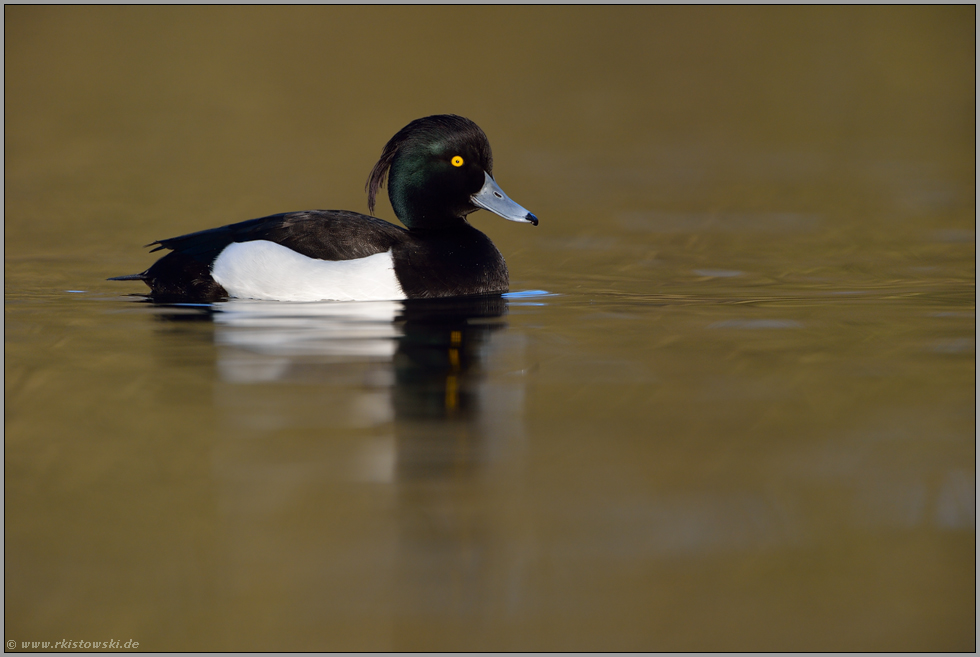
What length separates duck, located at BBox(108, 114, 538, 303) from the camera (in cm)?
691

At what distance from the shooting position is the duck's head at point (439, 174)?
287 inches

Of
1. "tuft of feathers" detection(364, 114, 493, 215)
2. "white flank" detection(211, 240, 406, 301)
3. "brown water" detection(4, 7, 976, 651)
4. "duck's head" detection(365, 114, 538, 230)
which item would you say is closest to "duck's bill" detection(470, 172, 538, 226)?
"duck's head" detection(365, 114, 538, 230)

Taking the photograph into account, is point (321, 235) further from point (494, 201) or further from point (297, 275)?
point (494, 201)

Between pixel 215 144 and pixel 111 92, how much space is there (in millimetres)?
4561

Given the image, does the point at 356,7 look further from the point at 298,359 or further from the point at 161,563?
the point at 161,563

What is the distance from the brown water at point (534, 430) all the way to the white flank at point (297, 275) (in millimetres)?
193

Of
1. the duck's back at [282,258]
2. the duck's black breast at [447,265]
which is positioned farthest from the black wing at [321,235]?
the duck's black breast at [447,265]

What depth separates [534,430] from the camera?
4.29 meters

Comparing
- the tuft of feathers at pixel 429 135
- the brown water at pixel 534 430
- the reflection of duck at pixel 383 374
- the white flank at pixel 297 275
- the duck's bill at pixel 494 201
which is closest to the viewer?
the brown water at pixel 534 430

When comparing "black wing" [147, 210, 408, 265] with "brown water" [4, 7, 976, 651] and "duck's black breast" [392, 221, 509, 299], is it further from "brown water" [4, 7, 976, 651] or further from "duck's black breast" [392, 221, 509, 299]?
"brown water" [4, 7, 976, 651]

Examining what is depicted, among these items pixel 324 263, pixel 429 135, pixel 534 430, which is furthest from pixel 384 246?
pixel 534 430

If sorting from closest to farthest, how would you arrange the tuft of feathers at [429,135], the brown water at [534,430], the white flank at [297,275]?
the brown water at [534,430], the white flank at [297,275], the tuft of feathers at [429,135]

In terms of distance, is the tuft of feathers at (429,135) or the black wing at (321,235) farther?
the tuft of feathers at (429,135)

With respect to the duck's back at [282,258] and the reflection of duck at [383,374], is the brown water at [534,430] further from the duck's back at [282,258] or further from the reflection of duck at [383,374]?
the duck's back at [282,258]
